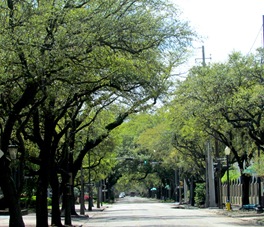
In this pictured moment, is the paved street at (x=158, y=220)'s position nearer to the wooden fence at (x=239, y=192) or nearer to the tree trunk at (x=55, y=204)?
the tree trunk at (x=55, y=204)

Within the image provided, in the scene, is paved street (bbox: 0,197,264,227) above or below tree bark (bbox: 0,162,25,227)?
below

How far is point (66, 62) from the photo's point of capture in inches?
696

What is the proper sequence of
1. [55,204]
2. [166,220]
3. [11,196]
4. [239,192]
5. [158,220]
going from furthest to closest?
[239,192], [158,220], [166,220], [55,204], [11,196]

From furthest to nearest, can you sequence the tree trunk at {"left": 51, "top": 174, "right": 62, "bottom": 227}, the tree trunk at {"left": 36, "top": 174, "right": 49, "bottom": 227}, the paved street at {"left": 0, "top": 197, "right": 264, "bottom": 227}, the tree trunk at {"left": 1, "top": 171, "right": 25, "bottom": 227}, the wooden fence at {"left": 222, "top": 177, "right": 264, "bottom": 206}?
1. the wooden fence at {"left": 222, "top": 177, "right": 264, "bottom": 206}
2. the paved street at {"left": 0, "top": 197, "right": 264, "bottom": 227}
3. the tree trunk at {"left": 51, "top": 174, "right": 62, "bottom": 227}
4. the tree trunk at {"left": 36, "top": 174, "right": 49, "bottom": 227}
5. the tree trunk at {"left": 1, "top": 171, "right": 25, "bottom": 227}

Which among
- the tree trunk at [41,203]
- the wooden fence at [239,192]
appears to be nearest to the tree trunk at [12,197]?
the tree trunk at [41,203]

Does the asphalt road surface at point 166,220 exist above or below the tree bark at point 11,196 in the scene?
below

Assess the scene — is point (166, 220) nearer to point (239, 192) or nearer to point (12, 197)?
point (12, 197)

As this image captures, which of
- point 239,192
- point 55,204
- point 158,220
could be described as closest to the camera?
point 55,204

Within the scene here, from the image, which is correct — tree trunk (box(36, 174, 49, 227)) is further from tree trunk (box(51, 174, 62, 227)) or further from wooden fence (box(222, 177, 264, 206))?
wooden fence (box(222, 177, 264, 206))

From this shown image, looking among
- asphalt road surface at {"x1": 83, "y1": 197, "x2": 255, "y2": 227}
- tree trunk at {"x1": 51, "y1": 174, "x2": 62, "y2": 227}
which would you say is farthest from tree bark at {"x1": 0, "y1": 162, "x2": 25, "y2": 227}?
asphalt road surface at {"x1": 83, "y1": 197, "x2": 255, "y2": 227}

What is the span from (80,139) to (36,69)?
22.7 meters

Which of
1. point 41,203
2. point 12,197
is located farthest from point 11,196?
point 41,203

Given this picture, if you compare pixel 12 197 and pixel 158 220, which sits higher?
Result: pixel 12 197

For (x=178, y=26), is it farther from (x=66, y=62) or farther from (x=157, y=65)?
(x=66, y=62)
